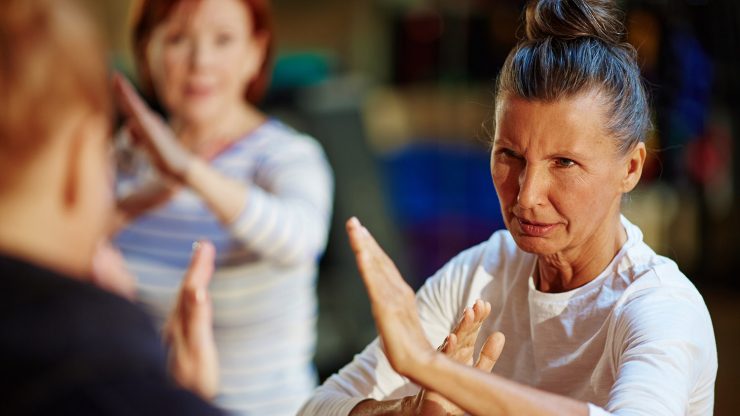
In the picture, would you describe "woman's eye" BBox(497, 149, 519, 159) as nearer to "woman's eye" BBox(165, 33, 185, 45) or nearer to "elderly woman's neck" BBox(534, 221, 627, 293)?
"elderly woman's neck" BBox(534, 221, 627, 293)

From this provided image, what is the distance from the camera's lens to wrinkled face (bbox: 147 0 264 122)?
1483 mm

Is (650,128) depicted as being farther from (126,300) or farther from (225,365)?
(225,365)

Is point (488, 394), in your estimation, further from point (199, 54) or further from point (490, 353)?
point (199, 54)

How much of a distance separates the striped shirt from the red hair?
0.10 meters

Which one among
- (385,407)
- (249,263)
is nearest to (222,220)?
(249,263)

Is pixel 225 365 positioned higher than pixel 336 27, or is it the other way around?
pixel 336 27

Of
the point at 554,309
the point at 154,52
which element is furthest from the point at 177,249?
the point at 554,309

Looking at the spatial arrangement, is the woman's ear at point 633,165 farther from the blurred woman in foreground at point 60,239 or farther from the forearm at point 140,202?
the forearm at point 140,202

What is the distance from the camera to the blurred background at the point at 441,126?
229 centimetres

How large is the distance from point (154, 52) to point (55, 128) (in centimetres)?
93

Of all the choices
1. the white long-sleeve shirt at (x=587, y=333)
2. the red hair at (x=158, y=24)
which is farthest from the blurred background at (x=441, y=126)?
the white long-sleeve shirt at (x=587, y=333)

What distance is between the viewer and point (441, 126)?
374 cm

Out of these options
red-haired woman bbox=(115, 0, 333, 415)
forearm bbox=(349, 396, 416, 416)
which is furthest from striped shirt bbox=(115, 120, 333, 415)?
forearm bbox=(349, 396, 416, 416)

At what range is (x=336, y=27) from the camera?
3873mm
